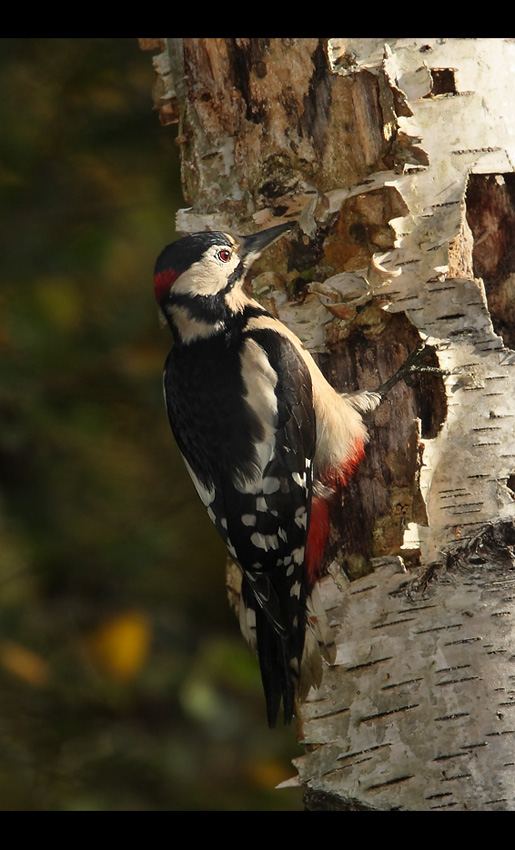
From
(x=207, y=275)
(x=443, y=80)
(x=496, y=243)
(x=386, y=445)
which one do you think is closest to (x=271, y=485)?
(x=386, y=445)

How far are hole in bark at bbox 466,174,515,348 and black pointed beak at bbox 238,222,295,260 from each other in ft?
1.74

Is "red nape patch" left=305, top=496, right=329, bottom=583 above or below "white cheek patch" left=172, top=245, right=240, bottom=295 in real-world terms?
below

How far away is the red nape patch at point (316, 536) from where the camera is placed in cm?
256

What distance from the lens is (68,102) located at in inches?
145

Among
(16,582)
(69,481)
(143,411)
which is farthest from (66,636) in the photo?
(143,411)

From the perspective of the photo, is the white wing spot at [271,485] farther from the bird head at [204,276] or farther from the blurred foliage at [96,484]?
the blurred foliage at [96,484]

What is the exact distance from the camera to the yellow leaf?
12.3 ft

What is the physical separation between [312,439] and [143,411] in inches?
49.3

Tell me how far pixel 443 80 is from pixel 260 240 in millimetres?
673

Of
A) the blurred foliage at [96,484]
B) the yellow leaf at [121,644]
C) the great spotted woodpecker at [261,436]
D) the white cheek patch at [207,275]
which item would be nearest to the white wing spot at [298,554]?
the great spotted woodpecker at [261,436]

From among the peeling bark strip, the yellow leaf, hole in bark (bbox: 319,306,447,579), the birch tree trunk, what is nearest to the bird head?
the birch tree trunk

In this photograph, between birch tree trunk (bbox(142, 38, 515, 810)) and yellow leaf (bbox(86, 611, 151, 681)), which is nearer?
birch tree trunk (bbox(142, 38, 515, 810))

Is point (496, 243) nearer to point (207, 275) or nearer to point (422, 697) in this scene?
point (207, 275)

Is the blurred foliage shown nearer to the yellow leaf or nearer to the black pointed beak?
the yellow leaf
